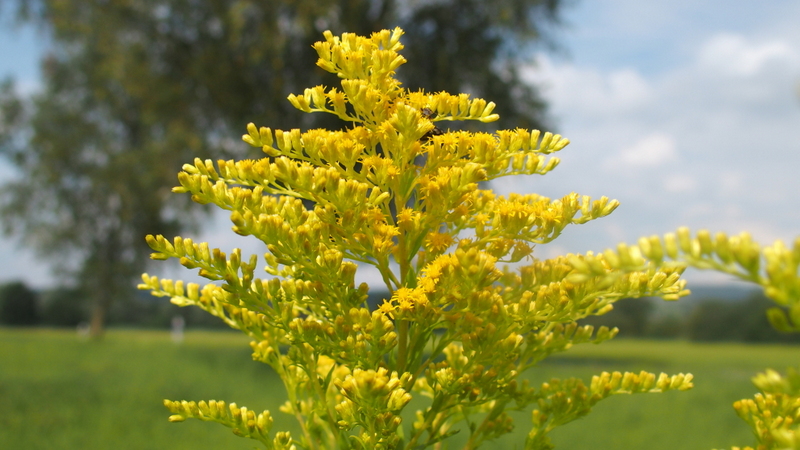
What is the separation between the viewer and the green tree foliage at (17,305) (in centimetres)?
3875

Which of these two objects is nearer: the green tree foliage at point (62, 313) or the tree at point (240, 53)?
the tree at point (240, 53)

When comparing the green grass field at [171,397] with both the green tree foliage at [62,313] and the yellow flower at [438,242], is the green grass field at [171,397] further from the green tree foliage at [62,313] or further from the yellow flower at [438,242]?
the green tree foliage at [62,313]

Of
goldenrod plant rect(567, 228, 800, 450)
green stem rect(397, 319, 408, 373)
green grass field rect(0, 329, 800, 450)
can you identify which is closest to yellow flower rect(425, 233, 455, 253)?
green stem rect(397, 319, 408, 373)

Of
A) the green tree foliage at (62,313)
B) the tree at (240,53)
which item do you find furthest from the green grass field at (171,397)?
the green tree foliage at (62,313)

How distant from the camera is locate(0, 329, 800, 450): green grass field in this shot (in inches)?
305

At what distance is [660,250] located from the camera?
92 centimetres

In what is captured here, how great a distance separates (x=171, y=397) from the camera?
10375 millimetres

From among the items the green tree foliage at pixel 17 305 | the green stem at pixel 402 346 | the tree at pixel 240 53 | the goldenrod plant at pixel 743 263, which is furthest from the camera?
the green tree foliage at pixel 17 305

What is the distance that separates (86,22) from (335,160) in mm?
14600

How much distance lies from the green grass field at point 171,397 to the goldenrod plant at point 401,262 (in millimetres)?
5053

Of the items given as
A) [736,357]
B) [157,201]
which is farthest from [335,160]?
[736,357]

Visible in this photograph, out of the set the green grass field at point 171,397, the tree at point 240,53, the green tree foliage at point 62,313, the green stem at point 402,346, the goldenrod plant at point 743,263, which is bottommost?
the goldenrod plant at point 743,263

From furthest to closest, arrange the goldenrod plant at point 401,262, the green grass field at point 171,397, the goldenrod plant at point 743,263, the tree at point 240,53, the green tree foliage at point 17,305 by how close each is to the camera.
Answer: the green tree foliage at point 17,305 → the tree at point 240,53 → the green grass field at point 171,397 → the goldenrod plant at point 401,262 → the goldenrod plant at point 743,263

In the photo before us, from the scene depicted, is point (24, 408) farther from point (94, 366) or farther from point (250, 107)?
point (250, 107)
